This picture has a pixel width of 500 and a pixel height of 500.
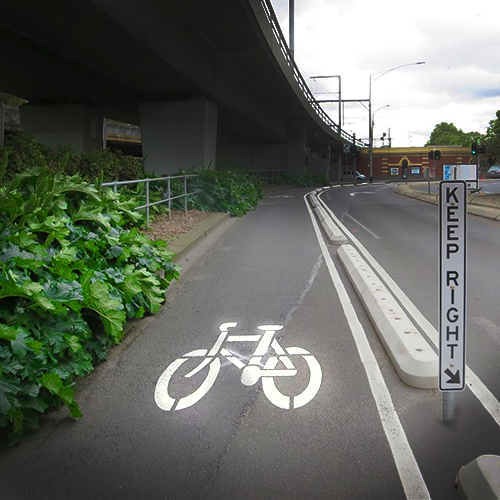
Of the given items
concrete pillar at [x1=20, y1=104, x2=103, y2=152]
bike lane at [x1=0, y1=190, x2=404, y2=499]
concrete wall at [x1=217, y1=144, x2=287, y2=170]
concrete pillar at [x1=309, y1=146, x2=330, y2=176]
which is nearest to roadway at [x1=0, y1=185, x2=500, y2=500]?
bike lane at [x1=0, y1=190, x2=404, y2=499]

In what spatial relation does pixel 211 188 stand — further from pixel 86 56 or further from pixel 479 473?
pixel 479 473

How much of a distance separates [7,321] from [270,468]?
1926mm

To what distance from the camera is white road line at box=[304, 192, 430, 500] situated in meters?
3.20

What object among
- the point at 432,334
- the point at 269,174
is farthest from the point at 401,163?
the point at 432,334

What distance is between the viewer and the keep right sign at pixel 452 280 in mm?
3488

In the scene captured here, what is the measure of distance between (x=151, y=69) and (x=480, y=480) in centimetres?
1655

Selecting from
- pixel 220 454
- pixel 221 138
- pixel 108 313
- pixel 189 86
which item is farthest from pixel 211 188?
pixel 221 138

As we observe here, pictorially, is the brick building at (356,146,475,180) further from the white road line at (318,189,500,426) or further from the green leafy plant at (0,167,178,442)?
the green leafy plant at (0,167,178,442)

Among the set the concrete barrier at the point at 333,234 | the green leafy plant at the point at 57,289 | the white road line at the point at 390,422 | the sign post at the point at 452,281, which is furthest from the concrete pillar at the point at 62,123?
the sign post at the point at 452,281

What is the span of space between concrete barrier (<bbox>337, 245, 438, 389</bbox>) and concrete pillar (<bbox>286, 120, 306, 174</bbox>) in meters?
42.4

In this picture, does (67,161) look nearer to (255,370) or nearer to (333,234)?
(255,370)

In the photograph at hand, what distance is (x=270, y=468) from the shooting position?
134 inches

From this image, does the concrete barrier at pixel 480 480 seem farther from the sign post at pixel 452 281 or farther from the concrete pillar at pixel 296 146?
the concrete pillar at pixel 296 146

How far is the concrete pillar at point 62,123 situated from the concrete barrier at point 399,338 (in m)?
19.2
